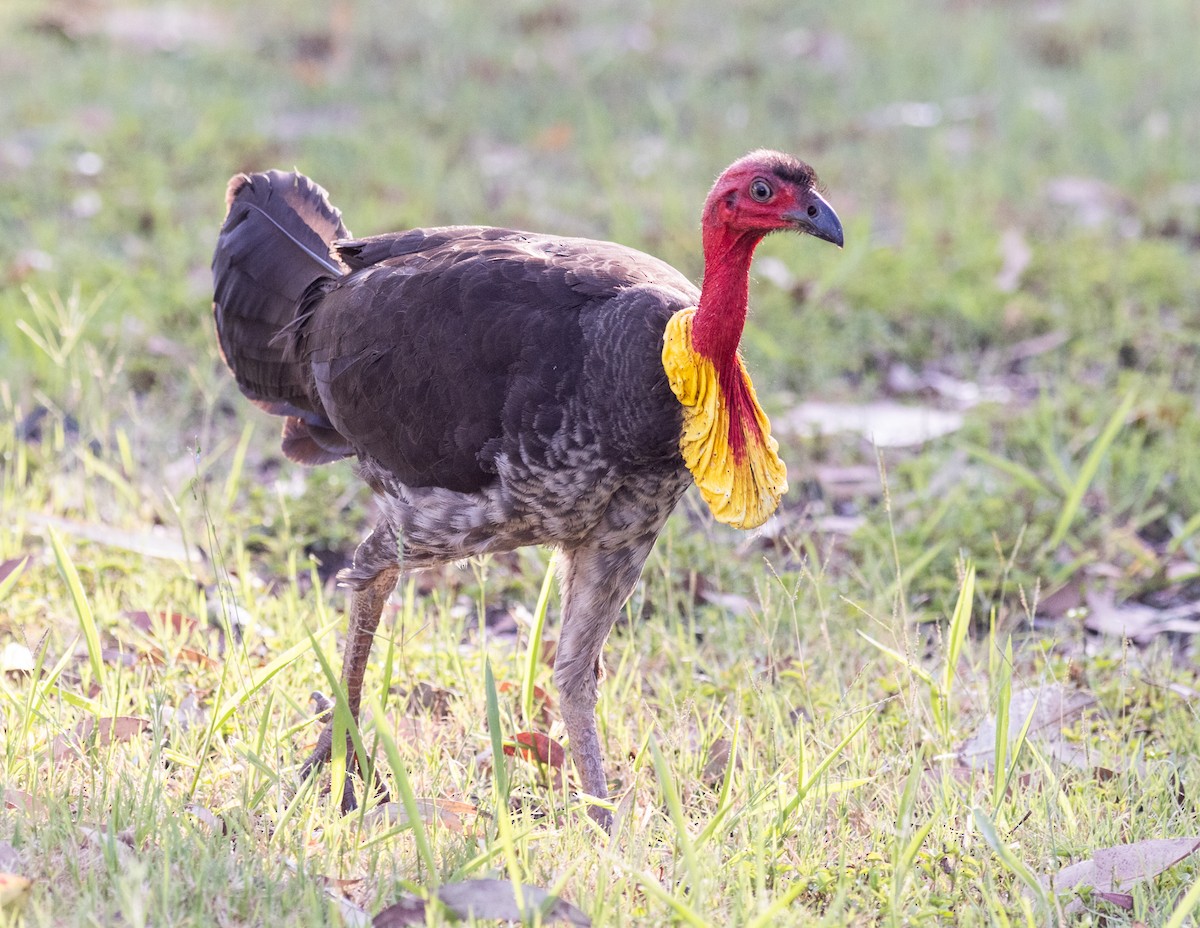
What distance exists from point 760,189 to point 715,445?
1.67 feet

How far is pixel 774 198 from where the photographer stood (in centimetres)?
288

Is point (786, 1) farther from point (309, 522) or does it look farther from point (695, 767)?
point (695, 767)

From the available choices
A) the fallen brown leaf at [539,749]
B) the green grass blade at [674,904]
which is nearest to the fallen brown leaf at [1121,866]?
the green grass blade at [674,904]

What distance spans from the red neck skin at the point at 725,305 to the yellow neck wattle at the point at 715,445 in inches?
0.6

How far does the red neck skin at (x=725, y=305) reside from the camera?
113 inches

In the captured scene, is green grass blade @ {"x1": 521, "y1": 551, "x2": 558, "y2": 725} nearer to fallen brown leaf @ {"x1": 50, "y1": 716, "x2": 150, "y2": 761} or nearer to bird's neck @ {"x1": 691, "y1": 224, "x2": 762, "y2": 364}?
bird's neck @ {"x1": 691, "y1": 224, "x2": 762, "y2": 364}

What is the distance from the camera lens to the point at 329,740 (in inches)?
130

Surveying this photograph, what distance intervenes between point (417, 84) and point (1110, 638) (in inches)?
203

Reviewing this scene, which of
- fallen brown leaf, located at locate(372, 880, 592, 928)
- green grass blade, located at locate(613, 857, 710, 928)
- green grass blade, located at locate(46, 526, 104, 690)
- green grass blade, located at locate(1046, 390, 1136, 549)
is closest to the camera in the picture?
green grass blade, located at locate(613, 857, 710, 928)

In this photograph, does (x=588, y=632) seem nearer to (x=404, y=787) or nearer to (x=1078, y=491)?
(x=404, y=787)

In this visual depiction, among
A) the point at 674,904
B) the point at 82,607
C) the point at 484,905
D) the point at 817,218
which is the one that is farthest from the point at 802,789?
the point at 82,607

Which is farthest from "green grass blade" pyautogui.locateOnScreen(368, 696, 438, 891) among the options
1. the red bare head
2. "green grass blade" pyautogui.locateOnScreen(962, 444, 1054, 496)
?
"green grass blade" pyautogui.locateOnScreen(962, 444, 1054, 496)

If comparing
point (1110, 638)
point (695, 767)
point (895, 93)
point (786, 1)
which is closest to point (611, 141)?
point (895, 93)

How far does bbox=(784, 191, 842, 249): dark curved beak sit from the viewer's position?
2.86 metres
